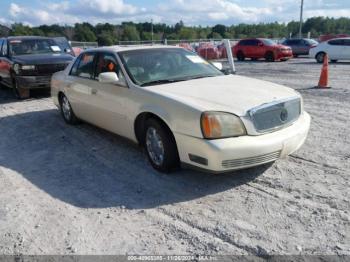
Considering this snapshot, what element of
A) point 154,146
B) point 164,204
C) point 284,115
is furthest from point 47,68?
point 284,115

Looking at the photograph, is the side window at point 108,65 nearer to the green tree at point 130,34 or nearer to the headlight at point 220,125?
the headlight at point 220,125

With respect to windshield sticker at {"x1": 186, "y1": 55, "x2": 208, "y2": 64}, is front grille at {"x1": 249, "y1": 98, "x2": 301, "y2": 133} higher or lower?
lower

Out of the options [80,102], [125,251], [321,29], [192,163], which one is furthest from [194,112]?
[321,29]

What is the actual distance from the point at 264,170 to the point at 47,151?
3315 mm

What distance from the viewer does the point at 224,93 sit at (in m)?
4.41

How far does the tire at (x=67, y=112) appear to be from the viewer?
6985 mm

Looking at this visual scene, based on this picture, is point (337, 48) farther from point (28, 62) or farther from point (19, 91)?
point (19, 91)

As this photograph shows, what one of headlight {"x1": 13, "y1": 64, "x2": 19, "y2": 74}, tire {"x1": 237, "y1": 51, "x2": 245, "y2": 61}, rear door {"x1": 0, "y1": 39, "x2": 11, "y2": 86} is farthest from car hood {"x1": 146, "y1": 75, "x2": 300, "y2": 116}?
tire {"x1": 237, "y1": 51, "x2": 245, "y2": 61}

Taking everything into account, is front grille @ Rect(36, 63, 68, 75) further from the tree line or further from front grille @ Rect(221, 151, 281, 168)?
the tree line

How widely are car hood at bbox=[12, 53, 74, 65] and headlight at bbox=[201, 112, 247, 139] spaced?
7314 millimetres

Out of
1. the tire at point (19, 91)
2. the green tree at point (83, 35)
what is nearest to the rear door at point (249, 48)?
the tire at point (19, 91)

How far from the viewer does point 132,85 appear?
193 inches

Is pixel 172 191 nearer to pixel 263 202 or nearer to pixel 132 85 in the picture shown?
pixel 263 202

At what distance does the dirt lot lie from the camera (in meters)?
3.17
